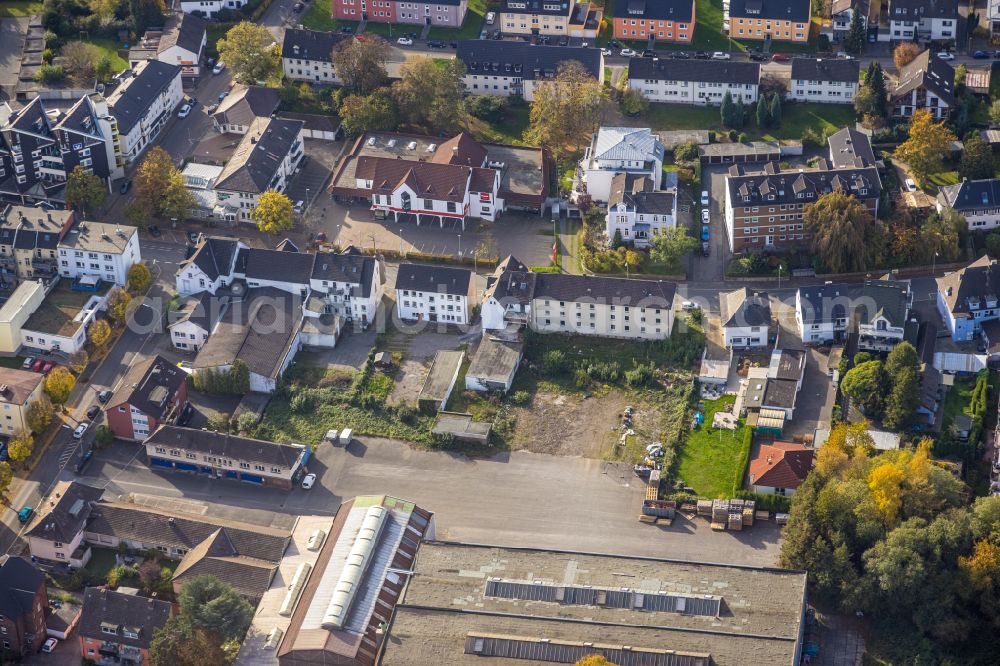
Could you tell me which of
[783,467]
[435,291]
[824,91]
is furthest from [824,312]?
[824,91]

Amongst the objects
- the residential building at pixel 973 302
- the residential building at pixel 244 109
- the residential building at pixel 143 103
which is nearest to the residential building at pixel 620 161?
the residential building at pixel 973 302

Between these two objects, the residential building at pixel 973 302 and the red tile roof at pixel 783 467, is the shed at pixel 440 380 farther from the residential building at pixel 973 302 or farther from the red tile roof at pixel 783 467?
the residential building at pixel 973 302

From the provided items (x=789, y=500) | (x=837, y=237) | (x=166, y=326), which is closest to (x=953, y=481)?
(x=789, y=500)

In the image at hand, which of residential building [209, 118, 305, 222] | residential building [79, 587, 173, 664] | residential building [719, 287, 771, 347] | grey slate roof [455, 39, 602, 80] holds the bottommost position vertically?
residential building [79, 587, 173, 664]

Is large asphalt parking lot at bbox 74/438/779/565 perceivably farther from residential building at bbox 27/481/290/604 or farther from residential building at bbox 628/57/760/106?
residential building at bbox 628/57/760/106

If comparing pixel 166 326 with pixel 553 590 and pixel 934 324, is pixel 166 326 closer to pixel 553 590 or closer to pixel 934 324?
pixel 553 590

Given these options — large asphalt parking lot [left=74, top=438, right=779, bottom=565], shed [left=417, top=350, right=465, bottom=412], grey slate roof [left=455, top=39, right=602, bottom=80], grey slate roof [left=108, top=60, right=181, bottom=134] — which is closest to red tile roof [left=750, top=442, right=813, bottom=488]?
large asphalt parking lot [left=74, top=438, right=779, bottom=565]
